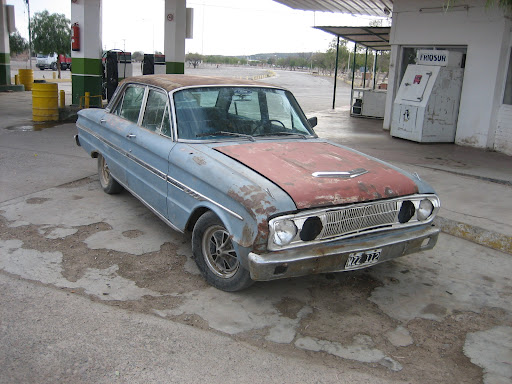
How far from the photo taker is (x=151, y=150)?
184 inches

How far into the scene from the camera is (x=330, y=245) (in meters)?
3.57

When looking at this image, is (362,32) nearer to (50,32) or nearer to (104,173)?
(104,173)

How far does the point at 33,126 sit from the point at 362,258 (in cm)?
1018

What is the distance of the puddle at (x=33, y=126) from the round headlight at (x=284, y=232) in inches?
370

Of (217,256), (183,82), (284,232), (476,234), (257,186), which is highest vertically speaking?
(183,82)

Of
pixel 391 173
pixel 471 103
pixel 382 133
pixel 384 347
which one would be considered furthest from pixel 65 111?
pixel 384 347

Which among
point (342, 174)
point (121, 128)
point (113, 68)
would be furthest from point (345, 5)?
point (342, 174)

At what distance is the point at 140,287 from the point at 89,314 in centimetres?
54

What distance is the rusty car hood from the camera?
138 inches

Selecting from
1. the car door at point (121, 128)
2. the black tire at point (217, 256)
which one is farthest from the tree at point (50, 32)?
the black tire at point (217, 256)

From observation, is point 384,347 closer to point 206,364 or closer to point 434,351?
point 434,351

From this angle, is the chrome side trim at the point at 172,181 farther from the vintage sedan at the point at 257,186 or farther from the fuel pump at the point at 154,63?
the fuel pump at the point at 154,63

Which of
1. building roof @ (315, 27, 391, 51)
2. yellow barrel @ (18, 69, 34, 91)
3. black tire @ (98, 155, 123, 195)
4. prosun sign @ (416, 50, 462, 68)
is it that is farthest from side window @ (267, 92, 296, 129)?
yellow barrel @ (18, 69, 34, 91)

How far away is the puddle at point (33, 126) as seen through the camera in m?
11.1
